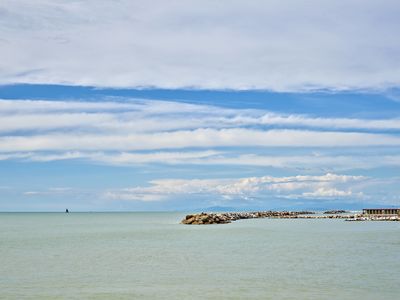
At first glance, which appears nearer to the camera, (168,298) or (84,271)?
(168,298)

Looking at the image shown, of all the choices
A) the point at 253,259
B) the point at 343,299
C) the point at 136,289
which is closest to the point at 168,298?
the point at 136,289

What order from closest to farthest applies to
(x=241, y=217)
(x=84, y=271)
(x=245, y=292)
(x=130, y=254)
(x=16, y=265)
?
(x=245, y=292)
(x=84, y=271)
(x=16, y=265)
(x=130, y=254)
(x=241, y=217)

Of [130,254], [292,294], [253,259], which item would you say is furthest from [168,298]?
[130,254]

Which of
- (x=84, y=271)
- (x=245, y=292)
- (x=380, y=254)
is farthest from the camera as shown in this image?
(x=380, y=254)

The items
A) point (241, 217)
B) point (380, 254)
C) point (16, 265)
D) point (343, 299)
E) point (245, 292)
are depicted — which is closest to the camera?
point (343, 299)

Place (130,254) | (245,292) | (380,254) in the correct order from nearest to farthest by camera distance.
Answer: (245,292)
(380,254)
(130,254)

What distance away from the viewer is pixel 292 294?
27062mm

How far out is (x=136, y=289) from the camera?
2866cm

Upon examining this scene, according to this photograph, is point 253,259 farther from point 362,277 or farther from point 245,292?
point 245,292

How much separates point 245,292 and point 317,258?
1583 centimetres

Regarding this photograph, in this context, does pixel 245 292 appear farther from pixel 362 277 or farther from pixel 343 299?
pixel 362 277

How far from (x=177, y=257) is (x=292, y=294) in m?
18.5

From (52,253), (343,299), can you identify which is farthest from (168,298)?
(52,253)

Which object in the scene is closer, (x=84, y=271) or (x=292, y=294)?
(x=292, y=294)
